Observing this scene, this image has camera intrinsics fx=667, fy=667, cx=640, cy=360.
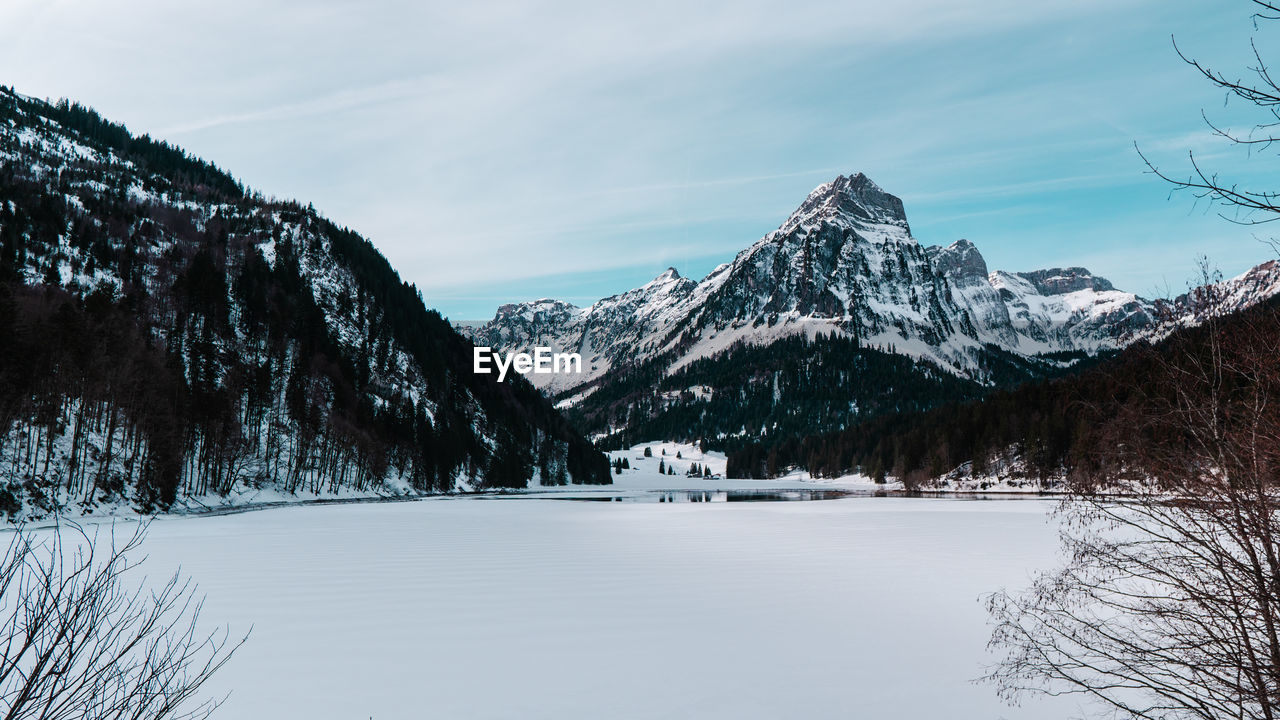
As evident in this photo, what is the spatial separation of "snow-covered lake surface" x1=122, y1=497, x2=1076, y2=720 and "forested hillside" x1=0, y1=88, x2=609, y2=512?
971cm

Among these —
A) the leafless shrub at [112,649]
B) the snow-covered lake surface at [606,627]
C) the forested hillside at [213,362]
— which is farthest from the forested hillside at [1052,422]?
the forested hillside at [213,362]

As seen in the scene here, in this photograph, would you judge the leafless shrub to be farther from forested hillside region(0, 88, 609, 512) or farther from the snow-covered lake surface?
forested hillside region(0, 88, 609, 512)

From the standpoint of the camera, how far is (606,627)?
45.0 ft

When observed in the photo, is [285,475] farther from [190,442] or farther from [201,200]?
[201,200]

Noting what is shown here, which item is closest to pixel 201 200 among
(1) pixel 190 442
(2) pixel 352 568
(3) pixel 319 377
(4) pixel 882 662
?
(3) pixel 319 377

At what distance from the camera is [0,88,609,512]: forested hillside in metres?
49.7

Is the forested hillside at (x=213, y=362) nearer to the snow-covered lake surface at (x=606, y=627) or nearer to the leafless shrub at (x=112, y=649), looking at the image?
the leafless shrub at (x=112, y=649)

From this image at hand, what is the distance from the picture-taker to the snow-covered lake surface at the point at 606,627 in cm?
995

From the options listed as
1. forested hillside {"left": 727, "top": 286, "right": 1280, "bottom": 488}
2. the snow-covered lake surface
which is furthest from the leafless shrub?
forested hillside {"left": 727, "top": 286, "right": 1280, "bottom": 488}

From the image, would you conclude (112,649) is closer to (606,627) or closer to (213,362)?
(606,627)

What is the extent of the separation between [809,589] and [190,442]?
62912 millimetres

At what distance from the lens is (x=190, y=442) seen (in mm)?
61125

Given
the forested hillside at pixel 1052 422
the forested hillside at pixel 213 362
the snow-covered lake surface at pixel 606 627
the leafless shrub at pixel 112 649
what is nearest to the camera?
the leafless shrub at pixel 112 649

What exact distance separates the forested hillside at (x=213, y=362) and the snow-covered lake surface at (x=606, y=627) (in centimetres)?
971
